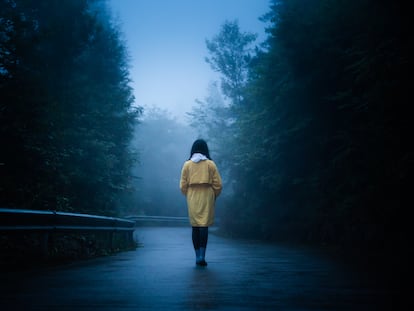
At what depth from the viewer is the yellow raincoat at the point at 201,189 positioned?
22.9 feet

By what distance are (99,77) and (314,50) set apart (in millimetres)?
10477

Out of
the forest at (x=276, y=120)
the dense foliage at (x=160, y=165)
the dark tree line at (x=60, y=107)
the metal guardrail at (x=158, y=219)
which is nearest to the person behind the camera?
the forest at (x=276, y=120)

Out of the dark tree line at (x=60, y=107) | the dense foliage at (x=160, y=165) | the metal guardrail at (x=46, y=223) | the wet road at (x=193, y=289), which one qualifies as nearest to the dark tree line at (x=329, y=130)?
the wet road at (x=193, y=289)

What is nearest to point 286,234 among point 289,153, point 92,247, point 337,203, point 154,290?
point 289,153

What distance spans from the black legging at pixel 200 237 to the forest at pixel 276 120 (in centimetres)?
449

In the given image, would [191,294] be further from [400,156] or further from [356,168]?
[356,168]

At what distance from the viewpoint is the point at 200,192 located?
23.4 feet

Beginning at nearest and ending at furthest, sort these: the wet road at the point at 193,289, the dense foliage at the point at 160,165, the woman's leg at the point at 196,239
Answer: the wet road at the point at 193,289, the woman's leg at the point at 196,239, the dense foliage at the point at 160,165

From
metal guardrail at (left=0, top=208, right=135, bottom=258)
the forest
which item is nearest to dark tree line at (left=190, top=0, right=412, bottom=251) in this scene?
the forest

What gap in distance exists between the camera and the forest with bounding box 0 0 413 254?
30.6 ft

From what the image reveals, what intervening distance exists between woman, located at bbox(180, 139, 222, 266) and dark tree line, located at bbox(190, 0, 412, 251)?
166 inches

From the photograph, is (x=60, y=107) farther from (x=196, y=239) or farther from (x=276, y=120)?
(x=276, y=120)

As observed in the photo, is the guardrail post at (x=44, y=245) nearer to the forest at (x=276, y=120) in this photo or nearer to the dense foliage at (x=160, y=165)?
the forest at (x=276, y=120)

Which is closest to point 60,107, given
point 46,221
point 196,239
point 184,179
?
point 46,221
